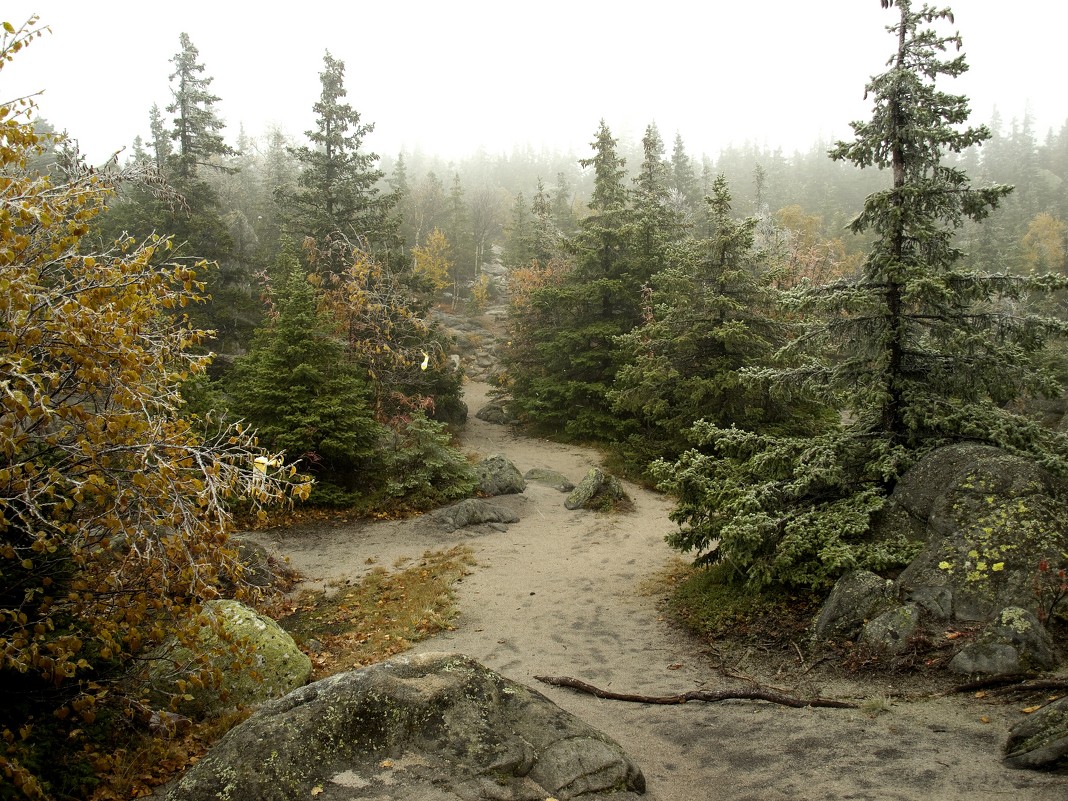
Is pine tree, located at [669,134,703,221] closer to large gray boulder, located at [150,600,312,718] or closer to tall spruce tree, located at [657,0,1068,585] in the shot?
tall spruce tree, located at [657,0,1068,585]

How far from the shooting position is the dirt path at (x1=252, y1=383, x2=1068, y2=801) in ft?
14.8

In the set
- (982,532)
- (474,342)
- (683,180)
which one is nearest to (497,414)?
(474,342)

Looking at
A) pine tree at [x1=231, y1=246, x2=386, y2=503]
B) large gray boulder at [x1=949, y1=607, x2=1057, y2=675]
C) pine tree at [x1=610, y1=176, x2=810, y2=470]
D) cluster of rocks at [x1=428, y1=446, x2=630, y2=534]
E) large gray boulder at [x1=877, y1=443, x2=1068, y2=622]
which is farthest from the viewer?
pine tree at [x1=610, y1=176, x2=810, y2=470]

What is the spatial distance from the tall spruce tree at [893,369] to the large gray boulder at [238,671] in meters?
5.75

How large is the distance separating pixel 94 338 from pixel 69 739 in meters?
3.47

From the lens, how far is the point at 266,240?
39.5 metres

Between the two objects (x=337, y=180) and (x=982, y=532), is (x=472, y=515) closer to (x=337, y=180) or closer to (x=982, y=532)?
(x=982, y=532)

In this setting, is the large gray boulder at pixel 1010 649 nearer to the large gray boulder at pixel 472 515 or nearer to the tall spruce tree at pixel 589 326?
the large gray boulder at pixel 472 515

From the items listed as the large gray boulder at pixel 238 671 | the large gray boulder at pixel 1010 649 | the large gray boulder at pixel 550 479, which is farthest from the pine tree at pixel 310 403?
the large gray boulder at pixel 1010 649

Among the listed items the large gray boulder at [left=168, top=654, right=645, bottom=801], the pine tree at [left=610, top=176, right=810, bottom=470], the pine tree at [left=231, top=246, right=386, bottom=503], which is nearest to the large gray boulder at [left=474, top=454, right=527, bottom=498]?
the pine tree at [left=231, top=246, right=386, bottom=503]

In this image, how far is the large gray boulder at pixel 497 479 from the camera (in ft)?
54.4

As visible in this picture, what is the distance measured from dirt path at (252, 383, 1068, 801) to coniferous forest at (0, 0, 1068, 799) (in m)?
1.56

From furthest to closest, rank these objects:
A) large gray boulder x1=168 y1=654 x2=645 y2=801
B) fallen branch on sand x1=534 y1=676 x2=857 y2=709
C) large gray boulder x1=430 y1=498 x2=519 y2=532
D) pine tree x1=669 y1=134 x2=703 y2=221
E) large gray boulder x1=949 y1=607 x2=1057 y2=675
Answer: pine tree x1=669 y1=134 x2=703 y2=221 → large gray boulder x1=430 y1=498 x2=519 y2=532 → fallen branch on sand x1=534 y1=676 x2=857 y2=709 → large gray boulder x1=949 y1=607 x2=1057 y2=675 → large gray boulder x1=168 y1=654 x2=645 y2=801

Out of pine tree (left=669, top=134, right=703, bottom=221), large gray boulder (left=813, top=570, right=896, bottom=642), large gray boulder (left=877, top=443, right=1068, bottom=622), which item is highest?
pine tree (left=669, top=134, right=703, bottom=221)
